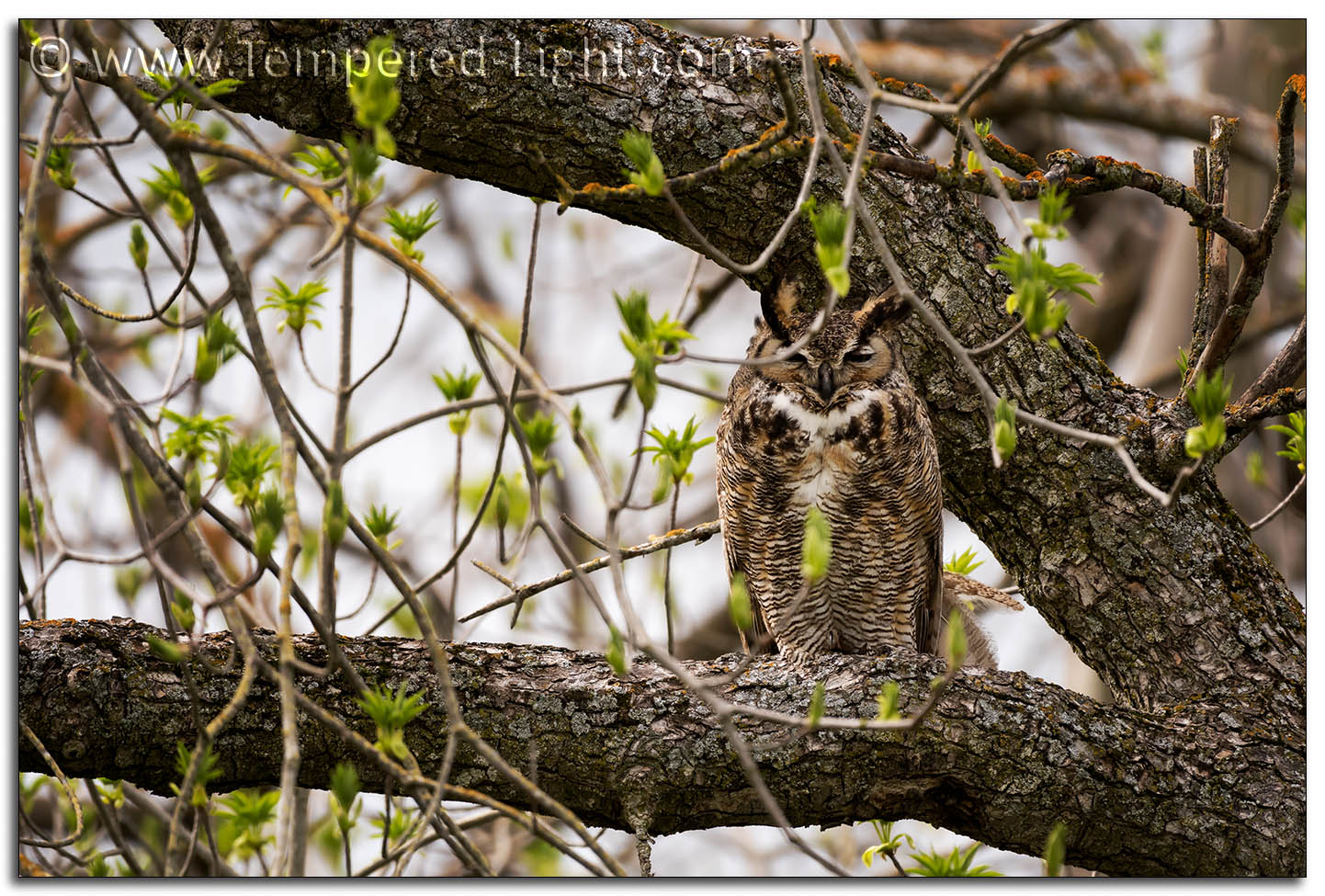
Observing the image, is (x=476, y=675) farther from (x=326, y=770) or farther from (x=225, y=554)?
(x=225, y=554)

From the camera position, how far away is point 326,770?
2.31 m

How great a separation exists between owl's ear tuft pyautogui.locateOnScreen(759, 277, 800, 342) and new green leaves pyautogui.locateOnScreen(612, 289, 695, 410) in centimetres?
104

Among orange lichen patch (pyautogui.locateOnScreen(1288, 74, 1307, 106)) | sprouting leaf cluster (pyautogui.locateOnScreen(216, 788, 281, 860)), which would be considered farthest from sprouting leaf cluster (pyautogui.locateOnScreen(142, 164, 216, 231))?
orange lichen patch (pyautogui.locateOnScreen(1288, 74, 1307, 106))

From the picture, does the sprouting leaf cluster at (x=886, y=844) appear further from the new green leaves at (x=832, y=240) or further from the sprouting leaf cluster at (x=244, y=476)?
the sprouting leaf cluster at (x=244, y=476)

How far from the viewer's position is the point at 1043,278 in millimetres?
1723

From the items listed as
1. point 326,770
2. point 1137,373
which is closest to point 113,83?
point 326,770

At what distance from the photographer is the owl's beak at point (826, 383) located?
9.57 feet

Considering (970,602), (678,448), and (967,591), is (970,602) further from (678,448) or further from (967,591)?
(678,448)

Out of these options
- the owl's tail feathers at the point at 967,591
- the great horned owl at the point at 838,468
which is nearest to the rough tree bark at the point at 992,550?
the great horned owl at the point at 838,468

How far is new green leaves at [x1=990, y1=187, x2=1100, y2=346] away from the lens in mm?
1623

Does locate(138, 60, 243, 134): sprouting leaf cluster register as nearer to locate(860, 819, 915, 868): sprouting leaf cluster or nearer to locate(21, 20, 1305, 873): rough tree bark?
locate(21, 20, 1305, 873): rough tree bark

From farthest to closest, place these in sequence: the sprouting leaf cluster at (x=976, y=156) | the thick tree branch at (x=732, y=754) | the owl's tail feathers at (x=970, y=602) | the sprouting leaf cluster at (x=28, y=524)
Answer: the owl's tail feathers at (x=970, y=602) < the thick tree branch at (x=732, y=754) < the sprouting leaf cluster at (x=976, y=156) < the sprouting leaf cluster at (x=28, y=524)

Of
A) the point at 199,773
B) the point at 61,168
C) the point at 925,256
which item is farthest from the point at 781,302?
the point at 199,773

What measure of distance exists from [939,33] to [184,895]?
572cm
